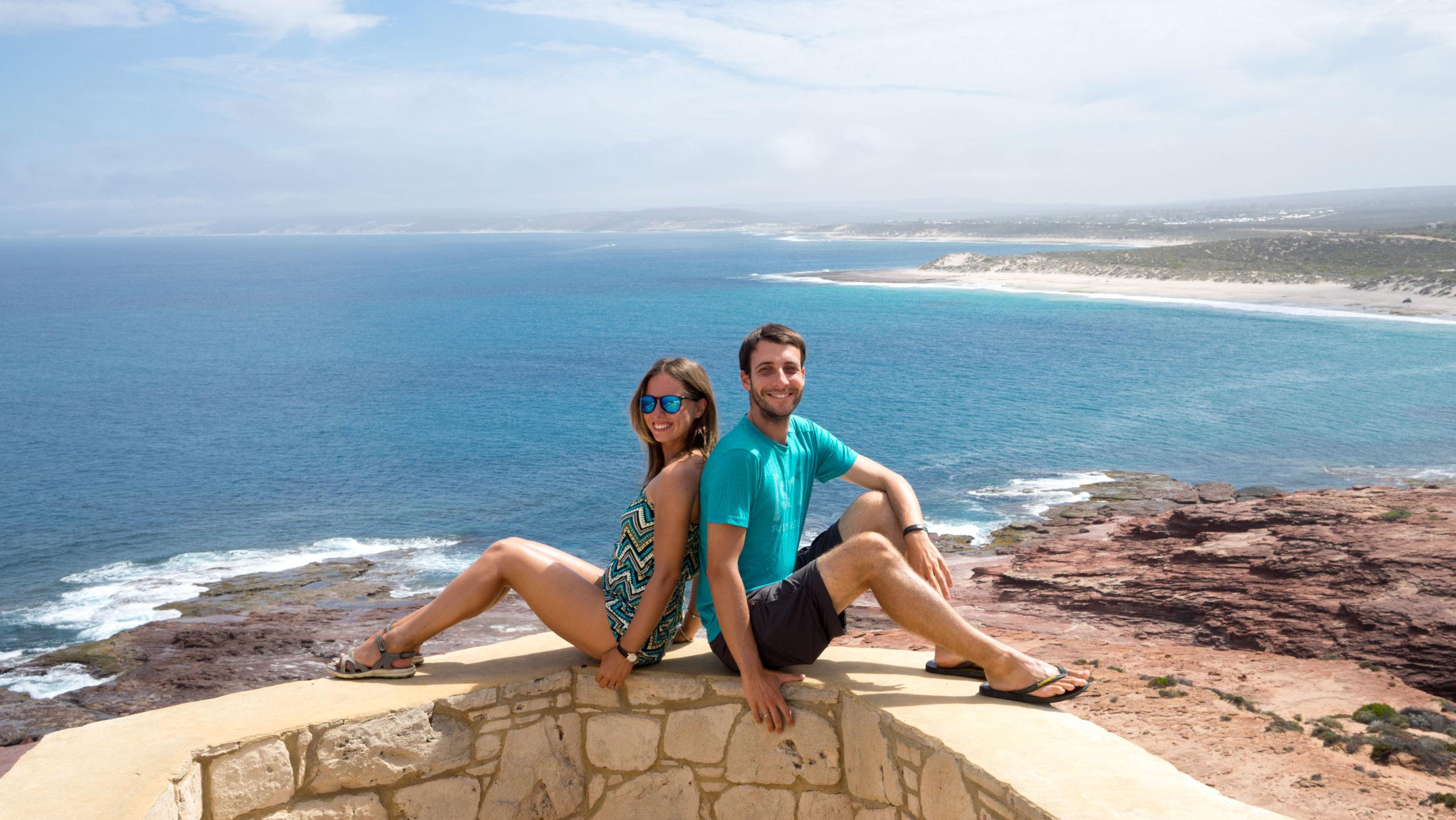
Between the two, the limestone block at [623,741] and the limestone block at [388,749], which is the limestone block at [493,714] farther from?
the limestone block at [623,741]

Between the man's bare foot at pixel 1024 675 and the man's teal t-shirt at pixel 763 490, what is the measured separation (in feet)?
2.95

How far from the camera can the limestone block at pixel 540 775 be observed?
4078 mm

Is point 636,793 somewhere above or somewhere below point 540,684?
below

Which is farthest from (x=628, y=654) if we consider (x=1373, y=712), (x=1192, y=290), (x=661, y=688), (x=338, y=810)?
(x=1192, y=290)

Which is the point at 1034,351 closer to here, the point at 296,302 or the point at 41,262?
the point at 296,302

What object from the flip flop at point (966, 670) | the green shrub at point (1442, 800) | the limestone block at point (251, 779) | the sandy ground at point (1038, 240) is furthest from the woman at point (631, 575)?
the sandy ground at point (1038, 240)

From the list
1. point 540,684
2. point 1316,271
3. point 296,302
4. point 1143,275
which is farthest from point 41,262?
point 540,684

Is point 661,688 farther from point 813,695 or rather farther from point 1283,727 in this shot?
point 1283,727

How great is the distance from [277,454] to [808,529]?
16785 mm

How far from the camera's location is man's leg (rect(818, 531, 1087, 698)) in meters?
3.65

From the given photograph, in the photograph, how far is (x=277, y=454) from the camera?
28125 mm

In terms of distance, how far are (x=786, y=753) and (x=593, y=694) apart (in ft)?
2.75

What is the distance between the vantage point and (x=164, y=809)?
319cm

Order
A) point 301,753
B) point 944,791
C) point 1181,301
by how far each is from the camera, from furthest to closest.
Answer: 1. point 1181,301
2. point 301,753
3. point 944,791
